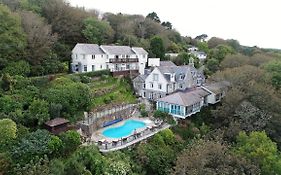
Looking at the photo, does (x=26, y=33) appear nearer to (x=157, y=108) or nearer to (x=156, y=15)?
(x=157, y=108)

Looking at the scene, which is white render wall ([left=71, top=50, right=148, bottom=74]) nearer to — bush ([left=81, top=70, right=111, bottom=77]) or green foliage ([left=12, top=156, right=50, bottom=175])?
bush ([left=81, top=70, right=111, bottom=77])

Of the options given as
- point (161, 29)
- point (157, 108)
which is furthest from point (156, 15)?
point (157, 108)

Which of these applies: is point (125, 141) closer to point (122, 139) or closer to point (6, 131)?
point (122, 139)

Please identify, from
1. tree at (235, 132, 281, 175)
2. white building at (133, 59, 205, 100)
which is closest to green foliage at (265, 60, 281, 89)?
white building at (133, 59, 205, 100)

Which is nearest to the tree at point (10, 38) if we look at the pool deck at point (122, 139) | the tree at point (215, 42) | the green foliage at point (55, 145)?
the pool deck at point (122, 139)

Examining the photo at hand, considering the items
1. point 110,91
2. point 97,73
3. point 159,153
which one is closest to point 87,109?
point 110,91

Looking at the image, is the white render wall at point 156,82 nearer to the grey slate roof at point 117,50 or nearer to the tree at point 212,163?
the grey slate roof at point 117,50
